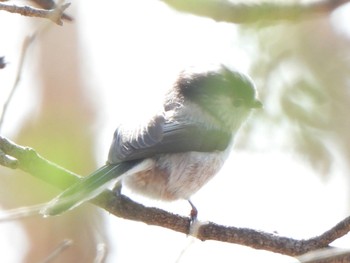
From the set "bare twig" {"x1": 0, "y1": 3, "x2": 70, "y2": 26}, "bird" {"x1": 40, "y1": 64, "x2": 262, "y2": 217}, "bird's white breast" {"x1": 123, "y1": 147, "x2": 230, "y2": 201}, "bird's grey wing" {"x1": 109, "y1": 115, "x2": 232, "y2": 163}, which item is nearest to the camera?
"bare twig" {"x1": 0, "y1": 3, "x2": 70, "y2": 26}

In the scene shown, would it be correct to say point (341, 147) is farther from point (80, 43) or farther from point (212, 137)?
point (80, 43)

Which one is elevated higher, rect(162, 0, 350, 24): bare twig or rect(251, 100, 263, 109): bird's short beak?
rect(162, 0, 350, 24): bare twig

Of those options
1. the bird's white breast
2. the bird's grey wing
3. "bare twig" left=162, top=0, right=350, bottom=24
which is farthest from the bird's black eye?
"bare twig" left=162, top=0, right=350, bottom=24

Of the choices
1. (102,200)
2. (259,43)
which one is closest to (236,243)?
(102,200)

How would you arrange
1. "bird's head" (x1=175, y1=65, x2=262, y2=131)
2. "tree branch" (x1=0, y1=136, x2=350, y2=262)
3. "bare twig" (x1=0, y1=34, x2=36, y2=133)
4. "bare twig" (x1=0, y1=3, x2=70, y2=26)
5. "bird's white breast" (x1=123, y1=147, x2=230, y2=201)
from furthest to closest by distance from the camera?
"bird's head" (x1=175, y1=65, x2=262, y2=131) < "bird's white breast" (x1=123, y1=147, x2=230, y2=201) < "tree branch" (x1=0, y1=136, x2=350, y2=262) < "bare twig" (x1=0, y1=34, x2=36, y2=133) < "bare twig" (x1=0, y1=3, x2=70, y2=26)

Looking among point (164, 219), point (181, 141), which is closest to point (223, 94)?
point (181, 141)

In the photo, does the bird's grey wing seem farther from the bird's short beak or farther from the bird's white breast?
the bird's short beak

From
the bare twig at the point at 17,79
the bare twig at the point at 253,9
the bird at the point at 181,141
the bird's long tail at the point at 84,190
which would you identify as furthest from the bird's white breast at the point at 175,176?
the bare twig at the point at 17,79
